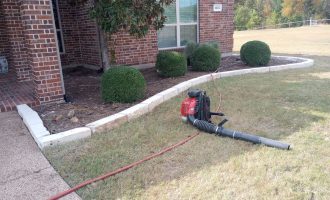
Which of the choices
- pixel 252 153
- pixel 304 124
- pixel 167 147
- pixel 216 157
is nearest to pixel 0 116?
pixel 167 147

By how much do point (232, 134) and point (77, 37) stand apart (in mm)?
6675

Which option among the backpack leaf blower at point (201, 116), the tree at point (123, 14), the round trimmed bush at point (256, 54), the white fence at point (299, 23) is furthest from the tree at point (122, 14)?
the white fence at point (299, 23)

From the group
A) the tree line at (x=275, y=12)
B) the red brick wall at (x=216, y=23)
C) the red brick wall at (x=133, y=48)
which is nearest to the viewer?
the red brick wall at (x=133, y=48)

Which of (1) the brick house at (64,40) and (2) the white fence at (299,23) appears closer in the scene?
(1) the brick house at (64,40)

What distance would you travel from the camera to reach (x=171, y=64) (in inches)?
255

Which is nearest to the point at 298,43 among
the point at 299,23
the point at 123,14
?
the point at 123,14

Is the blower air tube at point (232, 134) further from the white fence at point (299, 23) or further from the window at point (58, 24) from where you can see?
the white fence at point (299, 23)

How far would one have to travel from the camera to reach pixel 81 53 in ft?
28.7

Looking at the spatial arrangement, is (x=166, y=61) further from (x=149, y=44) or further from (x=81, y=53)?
(x=81, y=53)

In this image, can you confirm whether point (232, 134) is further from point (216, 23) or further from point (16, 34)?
point (216, 23)

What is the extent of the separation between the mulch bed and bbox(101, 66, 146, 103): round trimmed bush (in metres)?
0.13

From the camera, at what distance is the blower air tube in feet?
10.4

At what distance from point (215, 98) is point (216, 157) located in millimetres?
2199

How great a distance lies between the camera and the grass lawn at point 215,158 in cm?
247
